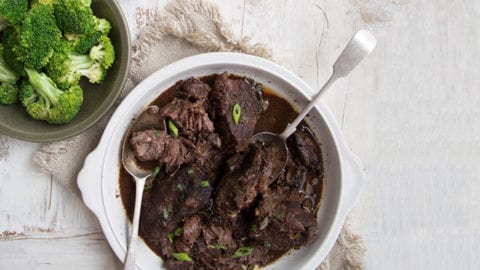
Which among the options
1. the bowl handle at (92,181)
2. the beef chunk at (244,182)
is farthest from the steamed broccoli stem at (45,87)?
the beef chunk at (244,182)

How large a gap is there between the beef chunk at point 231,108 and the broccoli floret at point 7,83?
1.68 metres

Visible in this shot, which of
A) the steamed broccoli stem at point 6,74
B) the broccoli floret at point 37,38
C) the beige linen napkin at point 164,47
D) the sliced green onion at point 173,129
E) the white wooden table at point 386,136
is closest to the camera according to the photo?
the broccoli floret at point 37,38

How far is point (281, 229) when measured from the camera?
13.1 ft

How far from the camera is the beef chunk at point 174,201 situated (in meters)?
3.96

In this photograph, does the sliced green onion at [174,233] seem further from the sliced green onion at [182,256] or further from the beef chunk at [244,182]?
the beef chunk at [244,182]

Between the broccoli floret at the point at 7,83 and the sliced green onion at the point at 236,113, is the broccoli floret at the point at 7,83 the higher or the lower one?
the higher one

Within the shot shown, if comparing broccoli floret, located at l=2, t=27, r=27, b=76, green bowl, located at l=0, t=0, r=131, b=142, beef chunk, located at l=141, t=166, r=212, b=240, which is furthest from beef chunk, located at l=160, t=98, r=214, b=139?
broccoli floret, located at l=2, t=27, r=27, b=76

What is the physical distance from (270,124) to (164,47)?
118cm

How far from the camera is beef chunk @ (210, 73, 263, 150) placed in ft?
13.1

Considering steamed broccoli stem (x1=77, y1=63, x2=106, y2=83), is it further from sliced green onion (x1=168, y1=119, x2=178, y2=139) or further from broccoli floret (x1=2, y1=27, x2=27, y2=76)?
sliced green onion (x1=168, y1=119, x2=178, y2=139)

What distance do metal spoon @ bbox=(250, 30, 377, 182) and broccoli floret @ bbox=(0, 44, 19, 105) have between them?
2087 mm

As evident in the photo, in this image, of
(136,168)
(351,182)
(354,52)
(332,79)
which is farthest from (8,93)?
(351,182)

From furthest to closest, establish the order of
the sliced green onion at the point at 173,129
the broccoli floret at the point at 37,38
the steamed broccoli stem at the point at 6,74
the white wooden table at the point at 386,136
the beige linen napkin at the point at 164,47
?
the white wooden table at the point at 386,136
the beige linen napkin at the point at 164,47
the sliced green onion at the point at 173,129
the steamed broccoli stem at the point at 6,74
the broccoli floret at the point at 37,38

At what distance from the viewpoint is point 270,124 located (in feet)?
13.8
